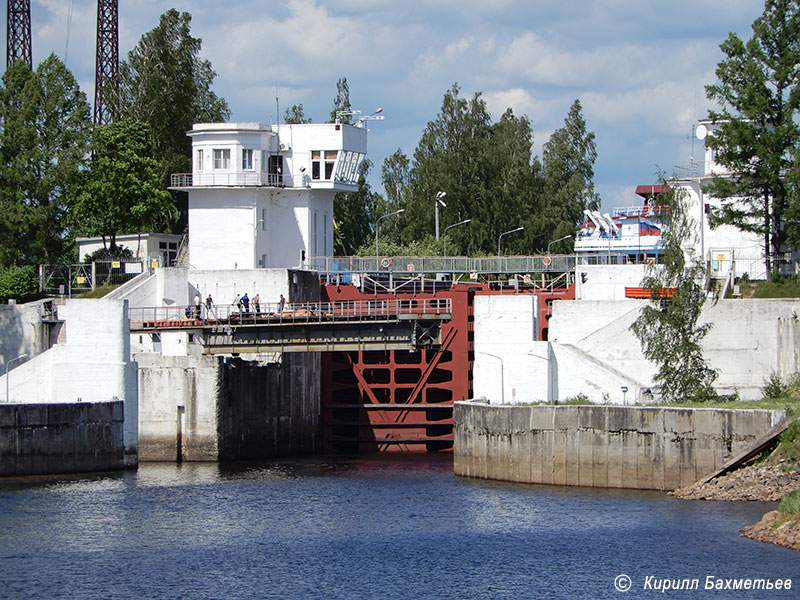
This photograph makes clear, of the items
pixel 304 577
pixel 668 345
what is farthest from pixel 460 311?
pixel 304 577

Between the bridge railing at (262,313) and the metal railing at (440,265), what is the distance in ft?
16.0

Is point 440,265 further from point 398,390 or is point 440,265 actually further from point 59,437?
point 59,437

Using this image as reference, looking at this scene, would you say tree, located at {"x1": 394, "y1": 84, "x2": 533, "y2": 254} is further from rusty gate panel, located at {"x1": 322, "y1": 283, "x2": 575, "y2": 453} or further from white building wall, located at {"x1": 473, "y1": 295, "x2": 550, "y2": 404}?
white building wall, located at {"x1": 473, "y1": 295, "x2": 550, "y2": 404}

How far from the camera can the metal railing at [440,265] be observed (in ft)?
236

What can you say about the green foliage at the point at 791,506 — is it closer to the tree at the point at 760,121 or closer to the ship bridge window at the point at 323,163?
the tree at the point at 760,121

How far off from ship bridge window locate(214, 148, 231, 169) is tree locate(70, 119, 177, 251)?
4.83 meters

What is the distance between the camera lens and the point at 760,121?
65938mm

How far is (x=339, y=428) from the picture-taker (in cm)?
6938

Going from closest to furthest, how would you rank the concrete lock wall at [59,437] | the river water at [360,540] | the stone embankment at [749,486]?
the river water at [360,540] → the stone embankment at [749,486] → the concrete lock wall at [59,437]

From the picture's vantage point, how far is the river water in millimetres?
38656

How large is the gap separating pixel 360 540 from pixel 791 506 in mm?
13963

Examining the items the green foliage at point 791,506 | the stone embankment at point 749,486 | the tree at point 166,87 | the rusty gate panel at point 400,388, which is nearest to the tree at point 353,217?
the tree at point 166,87

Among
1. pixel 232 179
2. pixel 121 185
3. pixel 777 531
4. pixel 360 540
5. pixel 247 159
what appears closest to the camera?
pixel 777 531

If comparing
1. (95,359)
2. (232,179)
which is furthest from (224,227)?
(95,359)
